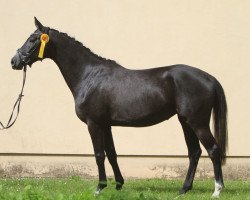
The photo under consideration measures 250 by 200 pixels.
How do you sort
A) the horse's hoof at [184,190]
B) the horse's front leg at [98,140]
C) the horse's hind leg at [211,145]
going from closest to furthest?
the horse's hind leg at [211,145]
the horse's front leg at [98,140]
the horse's hoof at [184,190]

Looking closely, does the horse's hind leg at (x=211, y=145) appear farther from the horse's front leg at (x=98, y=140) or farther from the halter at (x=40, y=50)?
the halter at (x=40, y=50)

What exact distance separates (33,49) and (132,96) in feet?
4.77

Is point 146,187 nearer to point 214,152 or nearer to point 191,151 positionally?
point 191,151

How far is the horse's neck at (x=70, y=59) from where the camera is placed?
311 inches

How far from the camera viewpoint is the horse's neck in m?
7.91

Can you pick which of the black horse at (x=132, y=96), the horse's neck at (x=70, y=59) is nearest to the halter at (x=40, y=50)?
the black horse at (x=132, y=96)

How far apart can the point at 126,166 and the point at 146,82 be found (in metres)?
2.80

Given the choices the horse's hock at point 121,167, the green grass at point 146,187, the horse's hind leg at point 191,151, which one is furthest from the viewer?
the horse's hock at point 121,167

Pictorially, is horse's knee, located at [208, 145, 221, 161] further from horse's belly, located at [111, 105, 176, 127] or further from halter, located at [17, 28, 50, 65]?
halter, located at [17, 28, 50, 65]

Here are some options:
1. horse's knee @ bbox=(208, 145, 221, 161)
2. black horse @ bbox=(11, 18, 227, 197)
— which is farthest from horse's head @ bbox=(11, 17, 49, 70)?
horse's knee @ bbox=(208, 145, 221, 161)

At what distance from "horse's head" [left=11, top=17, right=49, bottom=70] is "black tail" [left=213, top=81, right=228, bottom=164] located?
2.31 metres

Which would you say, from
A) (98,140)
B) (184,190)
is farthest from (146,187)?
(98,140)

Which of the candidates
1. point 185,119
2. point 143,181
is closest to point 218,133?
point 185,119

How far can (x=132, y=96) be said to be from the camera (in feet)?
24.9
